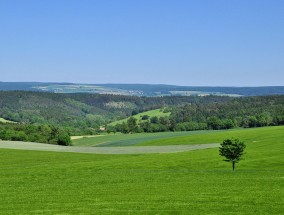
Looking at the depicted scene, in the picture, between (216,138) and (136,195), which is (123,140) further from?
(136,195)

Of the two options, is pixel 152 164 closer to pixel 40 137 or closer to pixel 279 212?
pixel 279 212

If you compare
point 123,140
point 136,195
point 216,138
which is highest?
point 136,195

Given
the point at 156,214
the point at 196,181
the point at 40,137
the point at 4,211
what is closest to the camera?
the point at 156,214

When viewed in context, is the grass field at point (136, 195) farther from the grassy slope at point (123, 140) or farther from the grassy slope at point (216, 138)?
the grassy slope at point (123, 140)

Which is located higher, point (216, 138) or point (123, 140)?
point (216, 138)

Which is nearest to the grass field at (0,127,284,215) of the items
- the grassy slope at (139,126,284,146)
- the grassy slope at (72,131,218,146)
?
the grassy slope at (139,126,284,146)

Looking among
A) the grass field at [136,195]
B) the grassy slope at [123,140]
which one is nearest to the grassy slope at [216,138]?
the grassy slope at [123,140]

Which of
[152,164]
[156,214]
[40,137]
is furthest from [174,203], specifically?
[40,137]

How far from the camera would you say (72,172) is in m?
61.0

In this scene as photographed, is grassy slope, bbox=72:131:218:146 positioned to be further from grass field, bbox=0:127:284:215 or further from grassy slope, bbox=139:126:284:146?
grass field, bbox=0:127:284:215

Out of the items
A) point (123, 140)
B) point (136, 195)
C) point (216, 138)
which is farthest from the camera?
point (123, 140)

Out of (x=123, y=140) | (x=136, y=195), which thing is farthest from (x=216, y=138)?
(x=136, y=195)

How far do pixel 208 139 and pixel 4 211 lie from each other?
96744 millimetres

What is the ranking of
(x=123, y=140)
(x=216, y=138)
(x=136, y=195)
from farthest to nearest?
1. (x=123, y=140)
2. (x=216, y=138)
3. (x=136, y=195)
